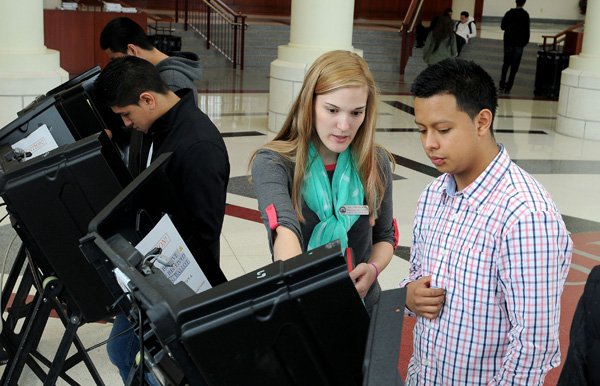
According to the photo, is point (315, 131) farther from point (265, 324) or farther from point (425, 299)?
point (265, 324)

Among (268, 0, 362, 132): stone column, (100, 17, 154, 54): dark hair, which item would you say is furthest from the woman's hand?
(268, 0, 362, 132): stone column

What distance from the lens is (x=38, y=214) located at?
2.34 metres

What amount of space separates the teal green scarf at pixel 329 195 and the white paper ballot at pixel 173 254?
1.47ft

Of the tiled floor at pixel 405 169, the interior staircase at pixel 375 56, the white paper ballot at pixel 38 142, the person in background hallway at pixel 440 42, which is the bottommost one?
the tiled floor at pixel 405 169

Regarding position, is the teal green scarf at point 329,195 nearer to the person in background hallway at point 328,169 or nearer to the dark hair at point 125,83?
the person in background hallway at point 328,169

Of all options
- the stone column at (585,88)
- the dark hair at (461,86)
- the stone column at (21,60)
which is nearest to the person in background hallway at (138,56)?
the dark hair at (461,86)

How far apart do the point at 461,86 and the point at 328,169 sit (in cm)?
59

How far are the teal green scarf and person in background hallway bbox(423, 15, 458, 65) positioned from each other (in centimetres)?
1249

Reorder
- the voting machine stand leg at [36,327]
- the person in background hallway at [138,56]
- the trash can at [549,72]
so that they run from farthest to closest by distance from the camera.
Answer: the trash can at [549,72] < the person in background hallway at [138,56] < the voting machine stand leg at [36,327]

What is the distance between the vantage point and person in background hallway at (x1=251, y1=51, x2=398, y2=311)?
2.37 meters

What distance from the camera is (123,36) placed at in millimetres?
4762

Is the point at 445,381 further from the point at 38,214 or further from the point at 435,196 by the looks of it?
the point at 38,214

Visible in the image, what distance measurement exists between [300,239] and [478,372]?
592 millimetres

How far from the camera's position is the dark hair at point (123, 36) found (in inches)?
187
